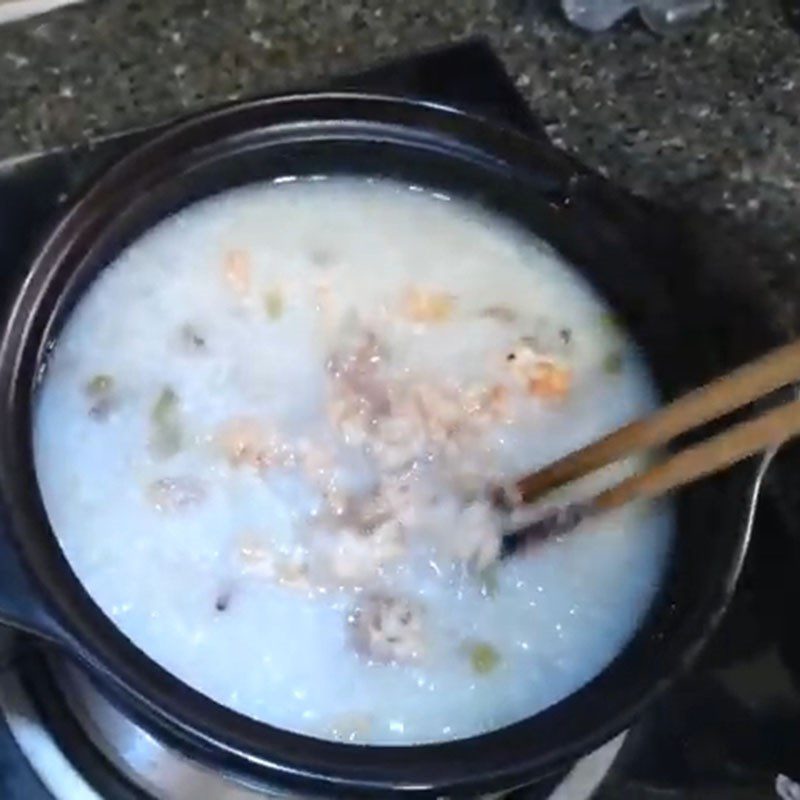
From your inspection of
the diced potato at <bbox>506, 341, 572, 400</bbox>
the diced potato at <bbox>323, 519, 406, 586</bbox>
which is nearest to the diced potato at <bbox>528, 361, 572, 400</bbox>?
the diced potato at <bbox>506, 341, 572, 400</bbox>

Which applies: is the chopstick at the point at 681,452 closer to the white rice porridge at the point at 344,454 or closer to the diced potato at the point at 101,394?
the white rice porridge at the point at 344,454

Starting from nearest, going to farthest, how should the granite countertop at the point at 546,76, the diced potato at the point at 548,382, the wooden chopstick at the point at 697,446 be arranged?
the wooden chopstick at the point at 697,446, the diced potato at the point at 548,382, the granite countertop at the point at 546,76

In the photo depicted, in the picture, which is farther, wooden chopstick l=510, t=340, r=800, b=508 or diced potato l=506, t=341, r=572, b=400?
diced potato l=506, t=341, r=572, b=400

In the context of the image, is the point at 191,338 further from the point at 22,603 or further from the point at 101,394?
the point at 22,603

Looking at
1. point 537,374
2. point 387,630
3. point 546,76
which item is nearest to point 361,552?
point 387,630

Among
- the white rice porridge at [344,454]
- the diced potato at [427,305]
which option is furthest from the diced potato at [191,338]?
the diced potato at [427,305]

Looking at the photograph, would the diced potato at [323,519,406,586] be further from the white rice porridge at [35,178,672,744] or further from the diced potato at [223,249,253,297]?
the diced potato at [223,249,253,297]
